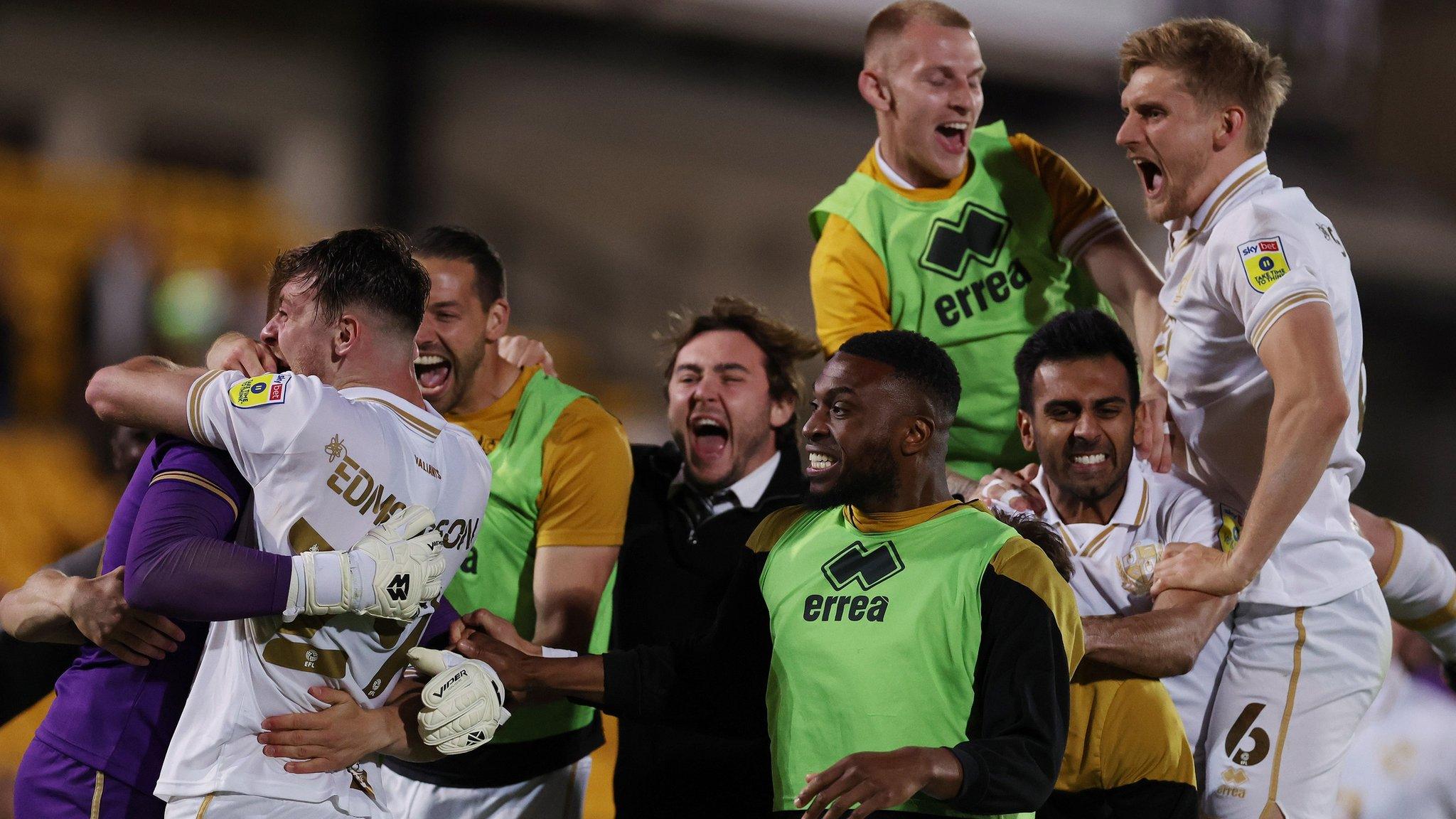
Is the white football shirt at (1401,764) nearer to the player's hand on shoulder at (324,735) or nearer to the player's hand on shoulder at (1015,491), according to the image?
the player's hand on shoulder at (1015,491)

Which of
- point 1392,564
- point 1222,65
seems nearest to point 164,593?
point 1222,65

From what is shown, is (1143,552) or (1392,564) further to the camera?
(1392,564)

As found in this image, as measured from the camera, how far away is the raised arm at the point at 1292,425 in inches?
130

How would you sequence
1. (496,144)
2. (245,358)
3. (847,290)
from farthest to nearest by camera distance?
(496,144) → (847,290) → (245,358)

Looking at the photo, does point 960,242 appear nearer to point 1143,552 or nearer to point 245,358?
point 1143,552

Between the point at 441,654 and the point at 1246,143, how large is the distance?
8.10 ft

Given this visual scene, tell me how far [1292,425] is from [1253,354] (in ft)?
1.47

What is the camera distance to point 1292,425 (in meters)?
3.31

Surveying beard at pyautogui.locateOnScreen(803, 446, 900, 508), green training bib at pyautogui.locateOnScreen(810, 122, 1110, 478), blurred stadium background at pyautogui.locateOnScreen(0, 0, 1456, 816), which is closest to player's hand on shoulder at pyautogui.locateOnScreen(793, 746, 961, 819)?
beard at pyautogui.locateOnScreen(803, 446, 900, 508)

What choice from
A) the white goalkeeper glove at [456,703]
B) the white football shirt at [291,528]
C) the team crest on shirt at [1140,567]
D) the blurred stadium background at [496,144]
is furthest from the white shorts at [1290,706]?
the blurred stadium background at [496,144]

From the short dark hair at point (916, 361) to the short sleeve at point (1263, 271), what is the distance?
0.82m

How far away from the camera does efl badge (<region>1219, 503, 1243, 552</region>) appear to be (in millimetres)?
3744

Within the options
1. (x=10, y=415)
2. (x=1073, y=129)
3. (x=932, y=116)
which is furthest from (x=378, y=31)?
(x=932, y=116)

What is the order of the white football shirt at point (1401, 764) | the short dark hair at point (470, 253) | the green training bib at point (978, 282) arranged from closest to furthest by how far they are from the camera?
the short dark hair at point (470, 253), the green training bib at point (978, 282), the white football shirt at point (1401, 764)
